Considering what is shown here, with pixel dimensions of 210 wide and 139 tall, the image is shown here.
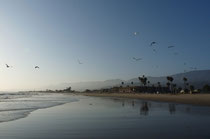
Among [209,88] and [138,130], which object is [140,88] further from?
[138,130]

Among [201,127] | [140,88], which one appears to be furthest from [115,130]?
[140,88]

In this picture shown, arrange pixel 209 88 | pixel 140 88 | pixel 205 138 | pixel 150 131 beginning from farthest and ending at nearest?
pixel 140 88
pixel 209 88
pixel 150 131
pixel 205 138

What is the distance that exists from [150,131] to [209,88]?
102 metres

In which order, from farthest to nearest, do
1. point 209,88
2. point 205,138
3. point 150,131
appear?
point 209,88, point 150,131, point 205,138

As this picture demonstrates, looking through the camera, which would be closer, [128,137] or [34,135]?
[128,137]

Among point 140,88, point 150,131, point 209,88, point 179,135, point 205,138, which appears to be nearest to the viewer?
point 205,138

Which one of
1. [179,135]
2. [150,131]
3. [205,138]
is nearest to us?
[205,138]

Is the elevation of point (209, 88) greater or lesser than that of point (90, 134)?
greater

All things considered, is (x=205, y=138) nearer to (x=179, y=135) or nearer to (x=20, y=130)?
(x=179, y=135)

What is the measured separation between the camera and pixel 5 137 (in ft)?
55.9

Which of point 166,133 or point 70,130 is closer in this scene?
point 166,133

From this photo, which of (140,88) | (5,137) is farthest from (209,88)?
(5,137)

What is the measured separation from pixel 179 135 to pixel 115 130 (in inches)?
173

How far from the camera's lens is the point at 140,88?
7402 inches
